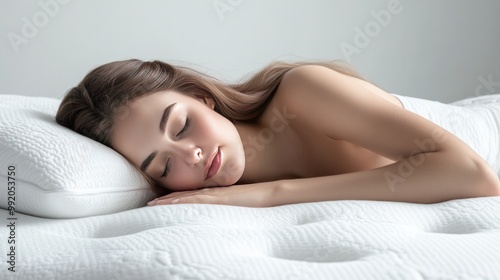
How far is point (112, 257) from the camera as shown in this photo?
3.11ft

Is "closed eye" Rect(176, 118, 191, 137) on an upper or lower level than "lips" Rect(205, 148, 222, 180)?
upper

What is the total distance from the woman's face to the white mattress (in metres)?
0.24

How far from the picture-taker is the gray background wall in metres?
2.65

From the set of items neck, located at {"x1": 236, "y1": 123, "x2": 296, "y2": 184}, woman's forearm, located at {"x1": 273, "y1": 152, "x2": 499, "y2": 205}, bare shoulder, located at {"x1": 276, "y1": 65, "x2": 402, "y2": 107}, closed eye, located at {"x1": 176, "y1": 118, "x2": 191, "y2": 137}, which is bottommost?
neck, located at {"x1": 236, "y1": 123, "x2": 296, "y2": 184}

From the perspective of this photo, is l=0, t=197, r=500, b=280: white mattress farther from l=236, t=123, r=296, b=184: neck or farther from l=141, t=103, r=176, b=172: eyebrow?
l=236, t=123, r=296, b=184: neck

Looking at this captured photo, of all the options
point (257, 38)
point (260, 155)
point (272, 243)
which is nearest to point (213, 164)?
point (260, 155)

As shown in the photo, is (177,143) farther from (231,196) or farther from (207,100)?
(207,100)

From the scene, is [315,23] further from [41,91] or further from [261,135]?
[261,135]

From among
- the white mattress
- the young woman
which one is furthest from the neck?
the white mattress

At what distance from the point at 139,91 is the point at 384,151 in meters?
0.56

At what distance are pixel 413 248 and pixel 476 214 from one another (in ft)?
0.98

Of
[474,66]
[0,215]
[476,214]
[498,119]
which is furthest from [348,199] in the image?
[474,66]

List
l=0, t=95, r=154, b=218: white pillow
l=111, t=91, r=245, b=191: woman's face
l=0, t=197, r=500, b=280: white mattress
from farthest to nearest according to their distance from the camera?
l=111, t=91, r=245, b=191: woman's face → l=0, t=95, r=154, b=218: white pillow → l=0, t=197, r=500, b=280: white mattress

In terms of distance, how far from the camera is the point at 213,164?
1.53 m
